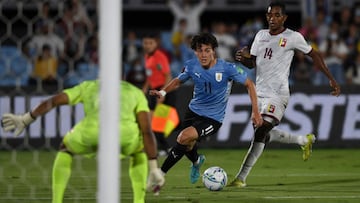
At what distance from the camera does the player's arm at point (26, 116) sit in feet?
20.9

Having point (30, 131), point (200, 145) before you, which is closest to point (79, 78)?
point (30, 131)

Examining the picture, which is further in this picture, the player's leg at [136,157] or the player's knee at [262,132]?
the player's knee at [262,132]

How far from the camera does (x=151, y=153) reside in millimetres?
6547

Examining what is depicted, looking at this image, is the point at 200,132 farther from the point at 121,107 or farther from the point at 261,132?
the point at 121,107

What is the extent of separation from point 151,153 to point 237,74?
2.55 meters

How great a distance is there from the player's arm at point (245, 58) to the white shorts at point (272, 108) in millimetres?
401

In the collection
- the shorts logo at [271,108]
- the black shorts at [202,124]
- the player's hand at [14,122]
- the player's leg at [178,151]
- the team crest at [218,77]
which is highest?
the player's hand at [14,122]

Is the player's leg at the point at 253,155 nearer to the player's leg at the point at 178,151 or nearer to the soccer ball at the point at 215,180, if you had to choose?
the soccer ball at the point at 215,180

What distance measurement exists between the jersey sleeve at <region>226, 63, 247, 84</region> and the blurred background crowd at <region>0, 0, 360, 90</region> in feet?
3.85

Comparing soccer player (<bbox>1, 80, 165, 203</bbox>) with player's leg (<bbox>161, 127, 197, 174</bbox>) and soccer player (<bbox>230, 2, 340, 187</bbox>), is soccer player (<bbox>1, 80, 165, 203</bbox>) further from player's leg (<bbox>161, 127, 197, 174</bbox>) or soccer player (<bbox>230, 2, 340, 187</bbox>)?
soccer player (<bbox>230, 2, 340, 187</bbox>)

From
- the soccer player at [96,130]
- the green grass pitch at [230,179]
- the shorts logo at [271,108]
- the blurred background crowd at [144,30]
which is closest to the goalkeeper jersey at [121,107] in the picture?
the soccer player at [96,130]

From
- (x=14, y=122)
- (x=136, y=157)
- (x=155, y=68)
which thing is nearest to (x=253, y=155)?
(x=136, y=157)

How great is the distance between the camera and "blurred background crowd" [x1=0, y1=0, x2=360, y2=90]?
12.0 metres

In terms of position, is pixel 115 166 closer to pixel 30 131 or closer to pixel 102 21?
pixel 102 21
